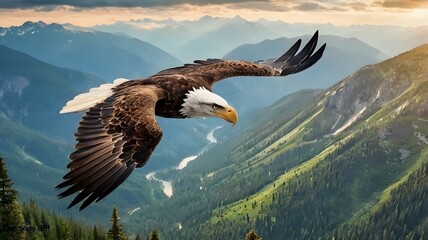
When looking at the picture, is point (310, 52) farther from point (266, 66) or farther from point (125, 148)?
point (125, 148)

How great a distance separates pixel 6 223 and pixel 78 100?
56265 mm

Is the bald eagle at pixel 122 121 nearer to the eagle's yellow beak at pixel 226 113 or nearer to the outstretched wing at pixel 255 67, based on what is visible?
the eagle's yellow beak at pixel 226 113

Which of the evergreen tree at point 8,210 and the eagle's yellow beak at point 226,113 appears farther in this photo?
the evergreen tree at point 8,210

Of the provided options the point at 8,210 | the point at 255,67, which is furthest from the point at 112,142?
the point at 8,210

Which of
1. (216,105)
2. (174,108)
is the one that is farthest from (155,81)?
(216,105)

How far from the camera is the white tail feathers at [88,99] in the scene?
49.0ft

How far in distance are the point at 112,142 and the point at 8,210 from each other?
178 ft

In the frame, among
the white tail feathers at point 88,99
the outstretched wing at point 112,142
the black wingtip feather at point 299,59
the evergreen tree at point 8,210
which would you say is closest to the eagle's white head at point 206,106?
the outstretched wing at point 112,142

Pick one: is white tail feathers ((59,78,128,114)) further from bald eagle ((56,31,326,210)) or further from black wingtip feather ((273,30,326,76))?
black wingtip feather ((273,30,326,76))

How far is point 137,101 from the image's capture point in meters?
15.1

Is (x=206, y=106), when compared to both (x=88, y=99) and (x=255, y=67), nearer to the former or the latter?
(x=88, y=99)

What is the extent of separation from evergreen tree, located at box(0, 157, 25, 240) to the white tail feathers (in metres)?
38.5

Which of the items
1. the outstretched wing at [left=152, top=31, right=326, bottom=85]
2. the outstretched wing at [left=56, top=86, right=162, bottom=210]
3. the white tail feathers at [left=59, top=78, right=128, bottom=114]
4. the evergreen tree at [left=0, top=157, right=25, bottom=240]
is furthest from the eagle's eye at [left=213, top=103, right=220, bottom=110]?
the evergreen tree at [left=0, top=157, right=25, bottom=240]

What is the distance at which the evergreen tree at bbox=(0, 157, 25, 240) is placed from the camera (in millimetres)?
56169
